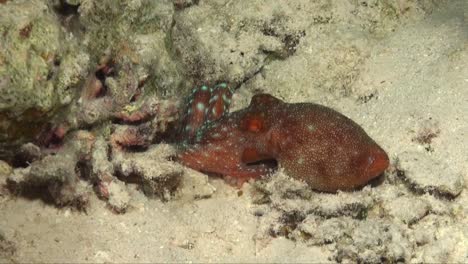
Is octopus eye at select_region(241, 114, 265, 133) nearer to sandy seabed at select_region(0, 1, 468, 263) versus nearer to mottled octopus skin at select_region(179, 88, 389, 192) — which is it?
mottled octopus skin at select_region(179, 88, 389, 192)

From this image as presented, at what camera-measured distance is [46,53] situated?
3.01m

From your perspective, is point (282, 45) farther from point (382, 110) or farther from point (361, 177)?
point (361, 177)

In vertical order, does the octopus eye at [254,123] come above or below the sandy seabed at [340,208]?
above

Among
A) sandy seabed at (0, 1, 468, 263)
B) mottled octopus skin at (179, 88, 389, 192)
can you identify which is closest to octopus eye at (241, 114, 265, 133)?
mottled octopus skin at (179, 88, 389, 192)

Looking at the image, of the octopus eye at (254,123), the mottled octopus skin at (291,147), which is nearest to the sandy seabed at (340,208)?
the mottled octopus skin at (291,147)

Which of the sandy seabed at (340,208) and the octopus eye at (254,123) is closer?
the sandy seabed at (340,208)

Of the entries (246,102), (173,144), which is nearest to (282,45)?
(246,102)

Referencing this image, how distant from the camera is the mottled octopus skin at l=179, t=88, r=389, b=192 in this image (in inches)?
142

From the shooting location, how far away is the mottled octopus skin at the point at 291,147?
142 inches

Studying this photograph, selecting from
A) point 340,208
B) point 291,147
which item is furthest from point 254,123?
point 340,208

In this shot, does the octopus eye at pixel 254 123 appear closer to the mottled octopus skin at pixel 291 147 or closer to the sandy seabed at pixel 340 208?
the mottled octopus skin at pixel 291 147

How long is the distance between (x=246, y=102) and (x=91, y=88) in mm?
1669

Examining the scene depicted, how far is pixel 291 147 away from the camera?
375 cm

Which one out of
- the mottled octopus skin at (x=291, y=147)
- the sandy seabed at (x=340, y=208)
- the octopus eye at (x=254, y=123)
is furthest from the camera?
the octopus eye at (x=254, y=123)
